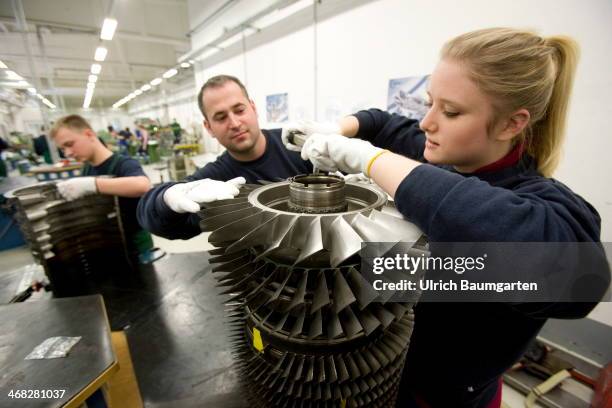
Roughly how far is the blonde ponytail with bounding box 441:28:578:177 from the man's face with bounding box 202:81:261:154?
94 centimetres

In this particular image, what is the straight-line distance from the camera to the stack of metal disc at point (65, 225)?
3.83 ft

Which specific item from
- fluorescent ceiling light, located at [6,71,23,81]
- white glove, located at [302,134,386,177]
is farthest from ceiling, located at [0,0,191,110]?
white glove, located at [302,134,386,177]

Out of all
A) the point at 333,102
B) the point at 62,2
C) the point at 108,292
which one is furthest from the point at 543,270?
the point at 62,2

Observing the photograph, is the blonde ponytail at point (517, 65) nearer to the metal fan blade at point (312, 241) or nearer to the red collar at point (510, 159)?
the red collar at point (510, 159)

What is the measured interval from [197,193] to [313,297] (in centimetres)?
50

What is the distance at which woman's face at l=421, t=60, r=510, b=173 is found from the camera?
558 millimetres

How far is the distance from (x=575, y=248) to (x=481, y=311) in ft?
0.90

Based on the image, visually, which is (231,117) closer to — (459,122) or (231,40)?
(459,122)

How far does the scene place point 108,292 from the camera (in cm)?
122

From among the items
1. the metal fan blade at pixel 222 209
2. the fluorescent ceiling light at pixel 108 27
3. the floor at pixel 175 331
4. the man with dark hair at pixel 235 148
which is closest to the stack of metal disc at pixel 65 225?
the floor at pixel 175 331

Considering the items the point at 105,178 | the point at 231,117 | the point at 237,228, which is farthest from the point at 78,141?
the point at 237,228

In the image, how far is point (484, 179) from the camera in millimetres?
642

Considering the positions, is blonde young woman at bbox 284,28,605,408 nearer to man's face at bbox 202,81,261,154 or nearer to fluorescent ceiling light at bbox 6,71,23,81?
man's face at bbox 202,81,261,154

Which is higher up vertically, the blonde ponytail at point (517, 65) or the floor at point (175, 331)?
the blonde ponytail at point (517, 65)
